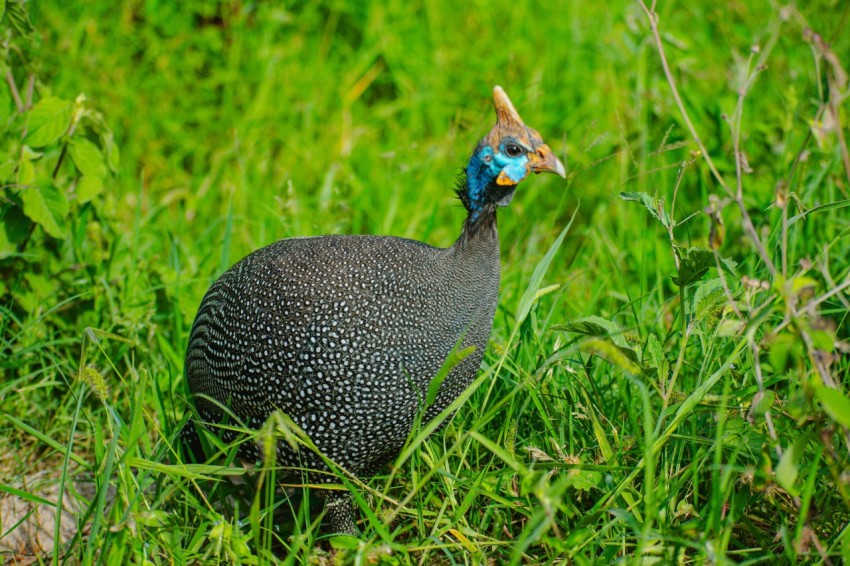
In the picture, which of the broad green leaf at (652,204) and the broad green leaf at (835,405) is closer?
the broad green leaf at (835,405)

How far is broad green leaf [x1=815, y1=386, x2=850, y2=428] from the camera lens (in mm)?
1667

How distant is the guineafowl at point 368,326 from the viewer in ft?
7.70

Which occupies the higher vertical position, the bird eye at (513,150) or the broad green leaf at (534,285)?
the bird eye at (513,150)

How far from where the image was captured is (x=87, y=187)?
310 centimetres

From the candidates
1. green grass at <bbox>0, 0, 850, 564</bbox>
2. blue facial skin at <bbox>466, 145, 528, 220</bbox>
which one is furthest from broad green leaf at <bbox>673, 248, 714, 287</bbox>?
blue facial skin at <bbox>466, 145, 528, 220</bbox>

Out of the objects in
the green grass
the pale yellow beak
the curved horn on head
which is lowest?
the green grass

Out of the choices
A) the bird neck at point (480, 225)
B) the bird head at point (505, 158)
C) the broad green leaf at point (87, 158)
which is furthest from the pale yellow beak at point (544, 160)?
the broad green leaf at point (87, 158)

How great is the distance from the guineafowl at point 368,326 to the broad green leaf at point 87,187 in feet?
2.91

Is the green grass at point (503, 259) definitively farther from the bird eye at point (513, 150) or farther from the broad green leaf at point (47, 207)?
the bird eye at point (513, 150)

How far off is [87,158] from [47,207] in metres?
0.21

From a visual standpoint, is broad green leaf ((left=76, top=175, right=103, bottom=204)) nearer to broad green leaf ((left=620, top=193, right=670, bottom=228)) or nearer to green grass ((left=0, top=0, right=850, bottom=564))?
green grass ((left=0, top=0, right=850, bottom=564))

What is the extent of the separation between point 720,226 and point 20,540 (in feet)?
7.38

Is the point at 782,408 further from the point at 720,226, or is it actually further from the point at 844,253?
the point at 844,253

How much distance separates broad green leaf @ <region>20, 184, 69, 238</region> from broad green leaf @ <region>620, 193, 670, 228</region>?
1901 millimetres
